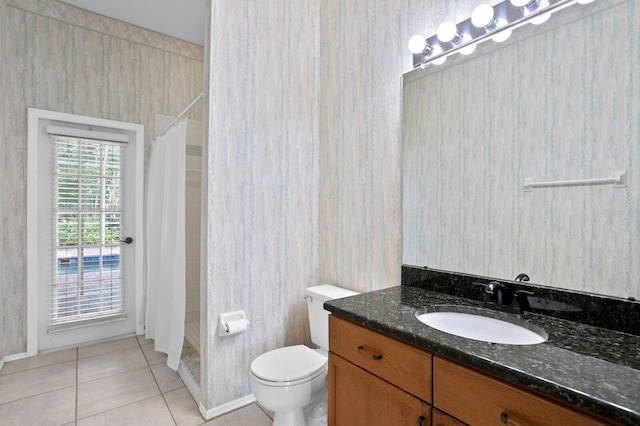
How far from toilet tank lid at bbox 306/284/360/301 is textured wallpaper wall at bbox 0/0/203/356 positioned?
7.57ft

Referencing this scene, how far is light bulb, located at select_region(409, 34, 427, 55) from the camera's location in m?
1.54

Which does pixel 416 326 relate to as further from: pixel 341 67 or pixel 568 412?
pixel 341 67

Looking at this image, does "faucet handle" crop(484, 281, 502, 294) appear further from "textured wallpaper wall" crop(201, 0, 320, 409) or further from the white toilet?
"textured wallpaper wall" crop(201, 0, 320, 409)

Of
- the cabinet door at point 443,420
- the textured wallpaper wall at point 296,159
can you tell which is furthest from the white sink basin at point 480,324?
the textured wallpaper wall at point 296,159

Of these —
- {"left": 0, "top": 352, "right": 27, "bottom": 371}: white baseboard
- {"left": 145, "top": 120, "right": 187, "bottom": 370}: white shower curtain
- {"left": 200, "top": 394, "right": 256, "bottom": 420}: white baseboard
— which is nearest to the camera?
{"left": 200, "top": 394, "right": 256, "bottom": 420}: white baseboard

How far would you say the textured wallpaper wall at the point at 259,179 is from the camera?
6.14ft

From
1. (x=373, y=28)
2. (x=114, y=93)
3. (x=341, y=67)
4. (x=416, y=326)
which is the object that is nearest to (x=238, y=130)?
(x=341, y=67)

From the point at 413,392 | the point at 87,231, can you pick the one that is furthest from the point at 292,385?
the point at 87,231

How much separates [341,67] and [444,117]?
93cm

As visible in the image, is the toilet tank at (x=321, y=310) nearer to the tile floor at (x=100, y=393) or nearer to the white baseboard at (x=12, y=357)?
the tile floor at (x=100, y=393)

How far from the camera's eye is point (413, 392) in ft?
3.19

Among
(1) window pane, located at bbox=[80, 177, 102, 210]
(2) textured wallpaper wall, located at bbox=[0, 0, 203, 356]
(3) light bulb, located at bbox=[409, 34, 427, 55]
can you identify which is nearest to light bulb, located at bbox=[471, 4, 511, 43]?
(3) light bulb, located at bbox=[409, 34, 427, 55]

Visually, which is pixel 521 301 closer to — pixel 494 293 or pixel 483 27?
pixel 494 293

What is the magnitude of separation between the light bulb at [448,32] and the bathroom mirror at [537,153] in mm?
101
